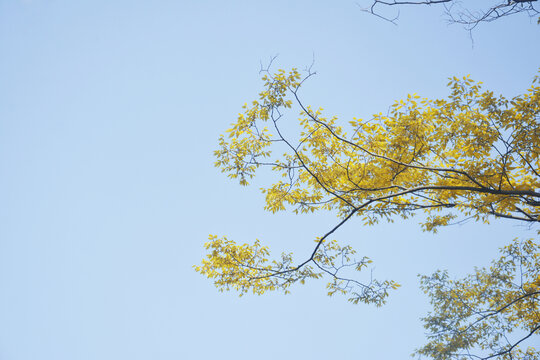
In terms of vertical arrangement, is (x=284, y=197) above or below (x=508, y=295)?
above

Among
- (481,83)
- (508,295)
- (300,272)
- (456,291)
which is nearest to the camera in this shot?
(481,83)

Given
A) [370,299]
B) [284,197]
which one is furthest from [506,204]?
[284,197]

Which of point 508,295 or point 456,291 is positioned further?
point 456,291

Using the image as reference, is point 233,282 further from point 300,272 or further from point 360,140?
point 360,140

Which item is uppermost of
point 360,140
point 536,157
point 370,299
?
point 360,140

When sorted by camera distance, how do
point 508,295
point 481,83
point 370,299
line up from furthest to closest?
point 508,295, point 370,299, point 481,83

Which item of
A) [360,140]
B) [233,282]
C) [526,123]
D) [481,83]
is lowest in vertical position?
[233,282]

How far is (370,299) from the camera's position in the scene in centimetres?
473

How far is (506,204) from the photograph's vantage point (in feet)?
12.8

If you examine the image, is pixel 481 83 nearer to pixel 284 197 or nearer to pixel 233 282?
A: pixel 284 197

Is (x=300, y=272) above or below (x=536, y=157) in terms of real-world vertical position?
below

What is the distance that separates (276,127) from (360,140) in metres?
1.23

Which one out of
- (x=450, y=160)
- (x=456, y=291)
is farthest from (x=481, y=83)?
(x=456, y=291)

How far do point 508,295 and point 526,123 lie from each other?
5261 mm
